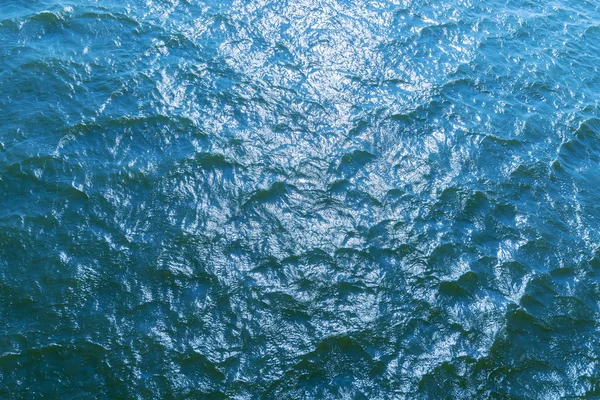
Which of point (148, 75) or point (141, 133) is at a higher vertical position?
point (148, 75)

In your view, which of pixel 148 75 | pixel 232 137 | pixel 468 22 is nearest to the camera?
pixel 232 137

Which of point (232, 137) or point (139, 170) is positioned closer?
point (139, 170)

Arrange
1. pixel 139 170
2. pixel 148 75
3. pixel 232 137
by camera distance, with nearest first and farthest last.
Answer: pixel 139 170 → pixel 232 137 → pixel 148 75

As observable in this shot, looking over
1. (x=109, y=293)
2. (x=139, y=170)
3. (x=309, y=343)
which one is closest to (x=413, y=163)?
(x=309, y=343)

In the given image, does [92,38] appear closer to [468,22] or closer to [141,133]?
[141,133]

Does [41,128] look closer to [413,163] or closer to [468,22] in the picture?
[413,163]

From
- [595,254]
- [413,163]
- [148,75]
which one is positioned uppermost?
[148,75]

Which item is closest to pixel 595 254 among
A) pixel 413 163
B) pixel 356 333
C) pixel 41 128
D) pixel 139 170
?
pixel 413 163
